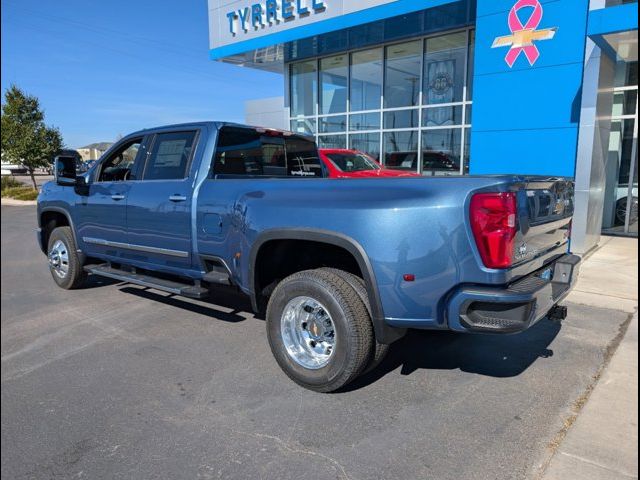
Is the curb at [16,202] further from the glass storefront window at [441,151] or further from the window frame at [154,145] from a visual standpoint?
the window frame at [154,145]

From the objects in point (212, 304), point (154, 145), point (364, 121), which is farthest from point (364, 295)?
point (364, 121)

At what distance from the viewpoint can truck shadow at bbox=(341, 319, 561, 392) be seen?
12.7 ft

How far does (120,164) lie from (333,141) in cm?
1058

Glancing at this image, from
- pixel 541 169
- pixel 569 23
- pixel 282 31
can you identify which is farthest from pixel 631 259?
pixel 282 31

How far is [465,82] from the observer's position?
12.3 meters

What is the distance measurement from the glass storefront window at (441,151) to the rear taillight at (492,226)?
33.9 feet

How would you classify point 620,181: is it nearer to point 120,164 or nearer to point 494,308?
point 494,308

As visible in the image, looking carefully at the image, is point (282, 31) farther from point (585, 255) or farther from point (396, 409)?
point (396, 409)

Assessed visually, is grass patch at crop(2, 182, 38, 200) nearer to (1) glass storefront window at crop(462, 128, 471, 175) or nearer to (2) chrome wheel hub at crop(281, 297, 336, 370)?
(1) glass storefront window at crop(462, 128, 471, 175)

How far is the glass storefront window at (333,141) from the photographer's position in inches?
604

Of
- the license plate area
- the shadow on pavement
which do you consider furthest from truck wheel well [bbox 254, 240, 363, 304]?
the license plate area

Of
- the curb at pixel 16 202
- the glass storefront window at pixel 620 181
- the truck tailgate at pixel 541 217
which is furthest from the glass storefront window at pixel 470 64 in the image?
the curb at pixel 16 202

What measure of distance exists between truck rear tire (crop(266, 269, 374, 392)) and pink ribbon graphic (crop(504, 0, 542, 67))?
7.68 metres

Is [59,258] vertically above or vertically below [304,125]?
below
